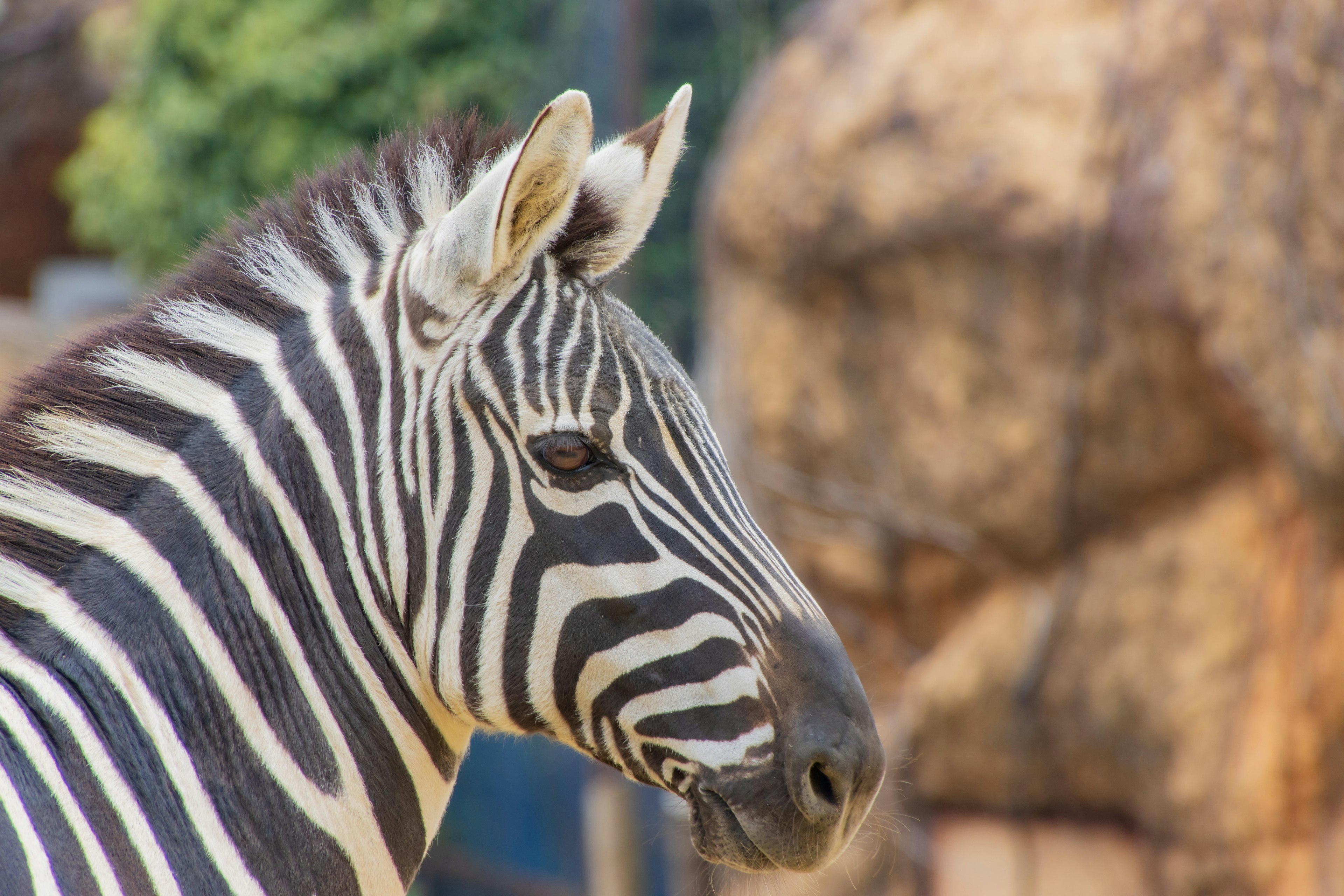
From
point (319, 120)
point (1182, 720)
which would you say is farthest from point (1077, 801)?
point (319, 120)

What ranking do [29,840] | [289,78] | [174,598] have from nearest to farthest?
[29,840] → [174,598] → [289,78]

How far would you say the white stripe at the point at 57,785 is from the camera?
1.58 metres

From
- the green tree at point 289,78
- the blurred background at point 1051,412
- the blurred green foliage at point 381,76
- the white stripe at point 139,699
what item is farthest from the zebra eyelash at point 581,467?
the green tree at point 289,78

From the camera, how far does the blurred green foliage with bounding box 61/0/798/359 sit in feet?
28.4

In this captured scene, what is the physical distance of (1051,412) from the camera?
18.7 feet

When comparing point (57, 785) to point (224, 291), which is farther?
point (224, 291)

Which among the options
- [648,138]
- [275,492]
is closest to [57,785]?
[275,492]

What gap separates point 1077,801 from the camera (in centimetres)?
584

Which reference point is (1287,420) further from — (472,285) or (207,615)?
(207,615)

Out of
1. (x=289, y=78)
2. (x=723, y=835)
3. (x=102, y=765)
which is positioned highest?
(x=289, y=78)

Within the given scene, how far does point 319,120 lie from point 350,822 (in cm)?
807

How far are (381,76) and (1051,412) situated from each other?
612 centimetres

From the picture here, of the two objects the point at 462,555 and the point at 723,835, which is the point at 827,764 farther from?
the point at 462,555

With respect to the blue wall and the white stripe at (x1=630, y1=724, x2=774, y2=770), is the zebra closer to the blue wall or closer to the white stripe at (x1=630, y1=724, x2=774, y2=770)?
the white stripe at (x1=630, y1=724, x2=774, y2=770)
